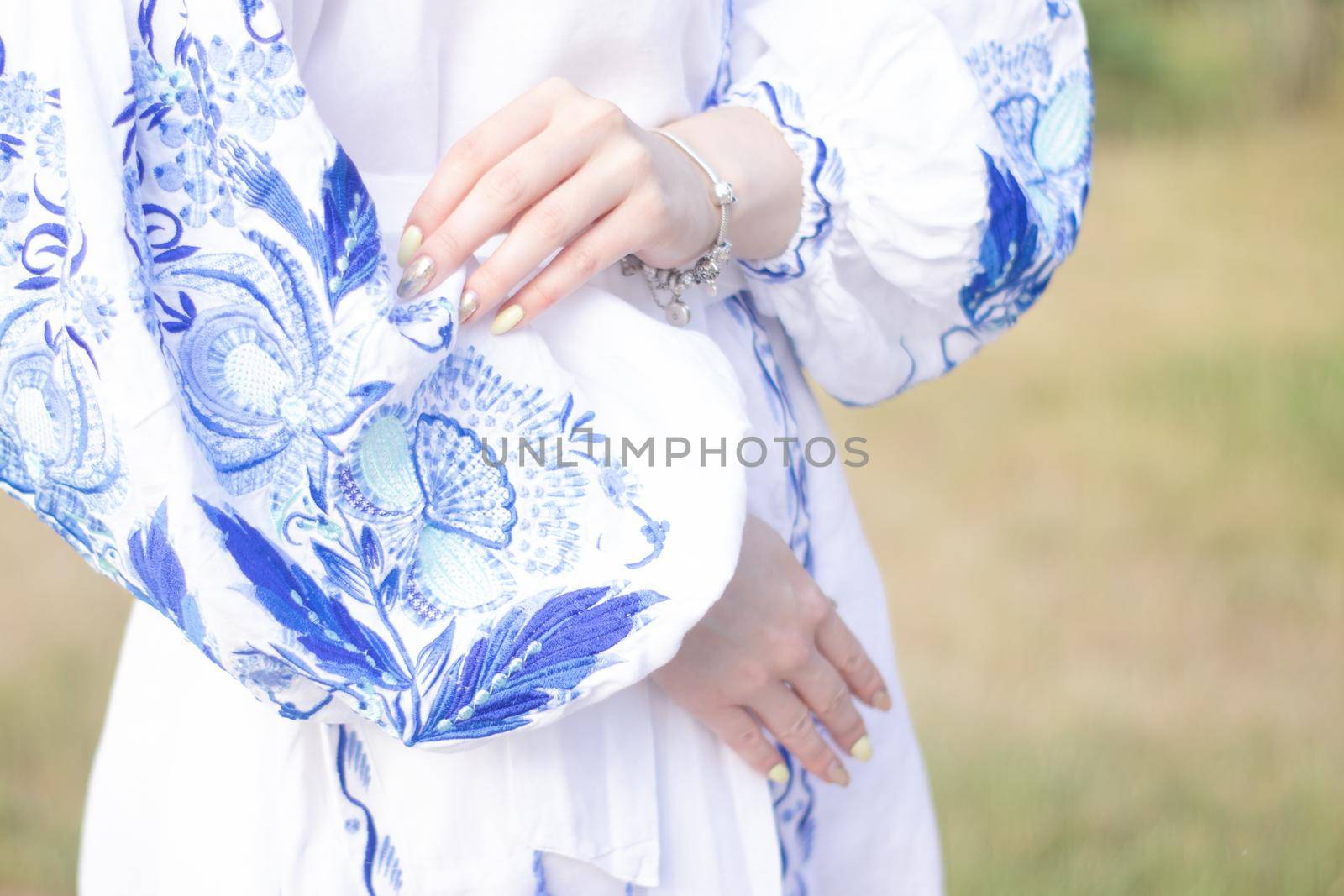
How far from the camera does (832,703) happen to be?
84 cm

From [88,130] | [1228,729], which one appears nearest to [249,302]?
[88,130]

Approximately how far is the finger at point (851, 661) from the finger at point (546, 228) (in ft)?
0.99

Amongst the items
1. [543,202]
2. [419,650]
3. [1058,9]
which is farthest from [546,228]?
[1058,9]

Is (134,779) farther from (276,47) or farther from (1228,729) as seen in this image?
(1228,729)

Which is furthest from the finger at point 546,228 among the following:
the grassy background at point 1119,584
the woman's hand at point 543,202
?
the grassy background at point 1119,584

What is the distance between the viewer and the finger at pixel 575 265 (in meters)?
0.67

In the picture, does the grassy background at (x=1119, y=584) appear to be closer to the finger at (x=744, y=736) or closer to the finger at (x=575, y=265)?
the finger at (x=744, y=736)

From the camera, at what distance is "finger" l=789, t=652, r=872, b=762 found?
0.82 metres

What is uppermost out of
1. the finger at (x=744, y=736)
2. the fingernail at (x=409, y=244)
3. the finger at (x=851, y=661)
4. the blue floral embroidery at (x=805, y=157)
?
the blue floral embroidery at (x=805, y=157)

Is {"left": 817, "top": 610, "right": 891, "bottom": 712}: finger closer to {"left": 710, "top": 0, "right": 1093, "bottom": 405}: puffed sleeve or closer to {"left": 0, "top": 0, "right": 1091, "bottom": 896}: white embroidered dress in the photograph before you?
{"left": 0, "top": 0, "right": 1091, "bottom": 896}: white embroidered dress

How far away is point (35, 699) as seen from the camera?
242 centimetres

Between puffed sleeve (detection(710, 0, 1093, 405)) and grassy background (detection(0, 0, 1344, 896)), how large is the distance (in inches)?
52.0

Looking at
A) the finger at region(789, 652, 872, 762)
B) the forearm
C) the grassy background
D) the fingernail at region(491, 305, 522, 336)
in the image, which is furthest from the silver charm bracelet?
the grassy background

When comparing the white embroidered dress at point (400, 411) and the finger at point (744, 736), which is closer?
the white embroidered dress at point (400, 411)
